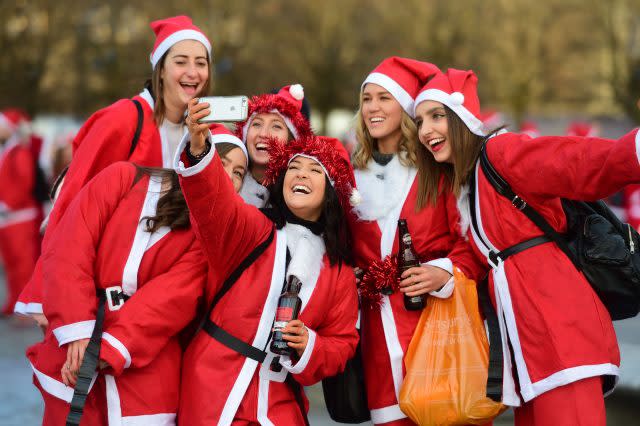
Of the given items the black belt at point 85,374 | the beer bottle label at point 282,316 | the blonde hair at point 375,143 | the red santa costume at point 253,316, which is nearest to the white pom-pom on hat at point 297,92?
the blonde hair at point 375,143

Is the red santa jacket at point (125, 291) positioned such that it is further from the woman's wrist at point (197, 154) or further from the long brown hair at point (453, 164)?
the long brown hair at point (453, 164)

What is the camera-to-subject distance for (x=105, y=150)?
15.5 ft

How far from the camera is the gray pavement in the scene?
634cm

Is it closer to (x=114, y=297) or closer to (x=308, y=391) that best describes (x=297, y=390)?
(x=114, y=297)

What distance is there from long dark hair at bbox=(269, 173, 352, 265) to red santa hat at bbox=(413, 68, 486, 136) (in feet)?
2.44

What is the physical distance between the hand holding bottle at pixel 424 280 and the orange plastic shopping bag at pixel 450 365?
0.35 ft

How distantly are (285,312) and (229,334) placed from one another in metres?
0.30

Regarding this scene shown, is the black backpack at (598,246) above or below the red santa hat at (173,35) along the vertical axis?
below

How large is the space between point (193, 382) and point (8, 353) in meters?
6.00

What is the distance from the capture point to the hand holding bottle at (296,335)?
3.74 meters

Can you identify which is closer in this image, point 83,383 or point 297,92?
point 83,383

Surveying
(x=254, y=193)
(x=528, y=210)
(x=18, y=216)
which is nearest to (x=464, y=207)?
(x=528, y=210)

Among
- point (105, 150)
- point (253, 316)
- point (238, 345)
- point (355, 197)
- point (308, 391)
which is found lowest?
point (308, 391)

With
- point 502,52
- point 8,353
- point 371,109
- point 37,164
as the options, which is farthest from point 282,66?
point 371,109
